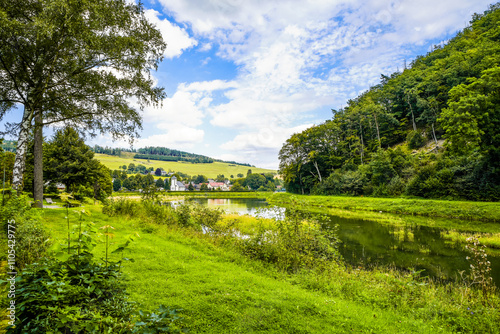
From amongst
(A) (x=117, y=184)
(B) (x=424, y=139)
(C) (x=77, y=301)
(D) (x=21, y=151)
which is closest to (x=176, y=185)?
(A) (x=117, y=184)

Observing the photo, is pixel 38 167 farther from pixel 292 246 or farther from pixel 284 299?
pixel 284 299

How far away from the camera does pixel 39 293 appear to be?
7.18 ft

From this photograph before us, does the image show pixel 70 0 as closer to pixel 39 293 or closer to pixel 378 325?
pixel 39 293

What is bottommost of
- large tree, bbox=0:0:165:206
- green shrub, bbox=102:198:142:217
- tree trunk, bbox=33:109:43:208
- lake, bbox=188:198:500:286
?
lake, bbox=188:198:500:286

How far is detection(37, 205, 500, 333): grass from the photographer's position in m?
4.09

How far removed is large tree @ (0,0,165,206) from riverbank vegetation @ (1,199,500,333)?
5.49 m

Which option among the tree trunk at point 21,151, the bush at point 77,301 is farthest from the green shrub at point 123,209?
the bush at point 77,301

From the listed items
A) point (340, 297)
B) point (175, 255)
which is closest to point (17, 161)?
point (175, 255)

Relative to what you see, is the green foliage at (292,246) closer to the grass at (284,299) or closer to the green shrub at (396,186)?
the grass at (284,299)

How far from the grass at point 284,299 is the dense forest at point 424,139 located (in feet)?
83.6

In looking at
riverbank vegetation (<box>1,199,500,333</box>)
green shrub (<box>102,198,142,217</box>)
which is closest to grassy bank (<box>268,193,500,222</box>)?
riverbank vegetation (<box>1,199,500,333</box>)

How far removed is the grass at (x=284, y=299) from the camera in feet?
13.4

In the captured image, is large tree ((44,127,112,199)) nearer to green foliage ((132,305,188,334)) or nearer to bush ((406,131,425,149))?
green foliage ((132,305,188,334))

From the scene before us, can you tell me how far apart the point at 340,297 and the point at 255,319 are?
9.16 feet
